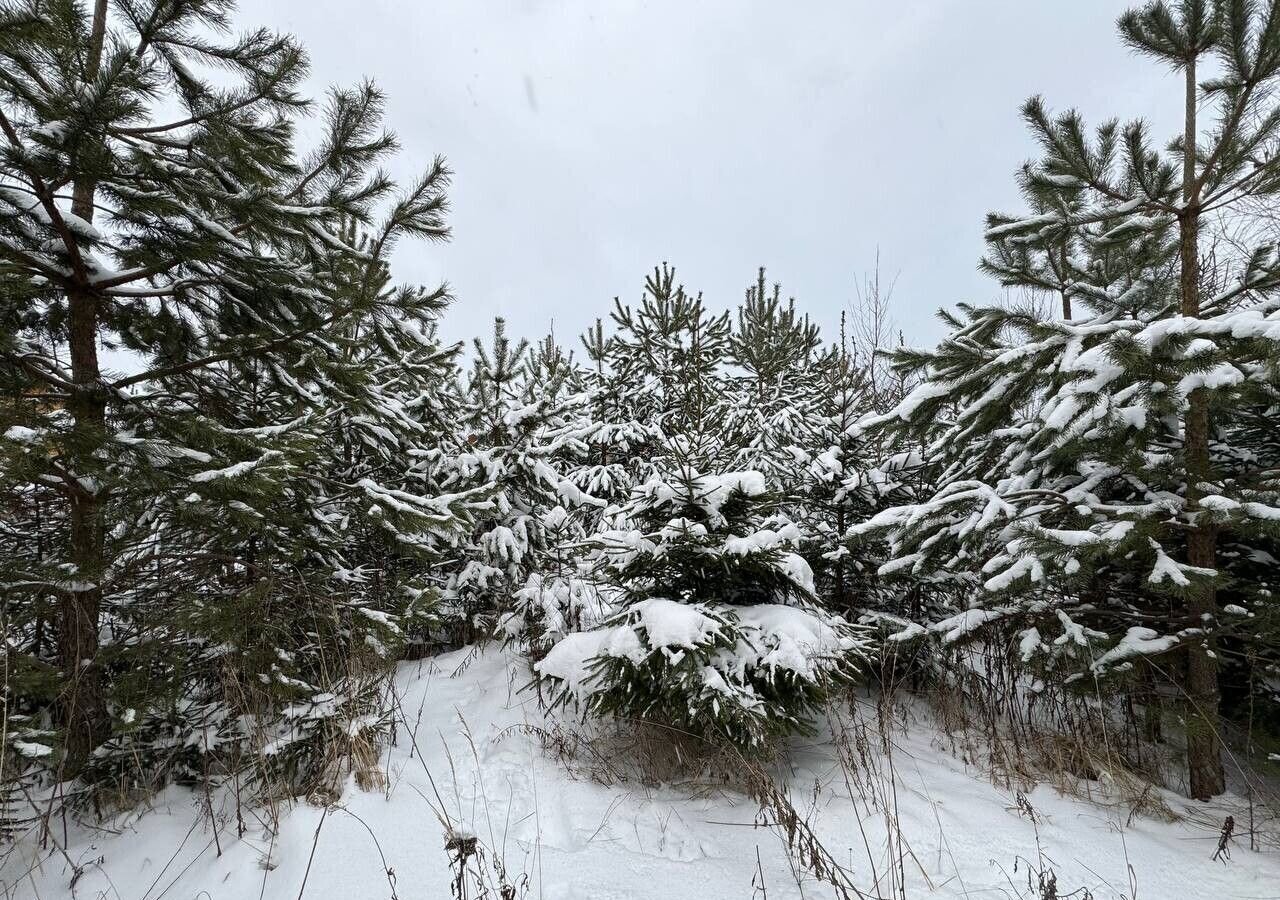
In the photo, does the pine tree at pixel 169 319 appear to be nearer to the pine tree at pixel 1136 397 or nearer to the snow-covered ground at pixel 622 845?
the snow-covered ground at pixel 622 845

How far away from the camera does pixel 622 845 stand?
2666mm

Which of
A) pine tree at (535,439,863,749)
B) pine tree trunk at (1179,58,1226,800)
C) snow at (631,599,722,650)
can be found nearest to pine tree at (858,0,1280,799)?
pine tree trunk at (1179,58,1226,800)

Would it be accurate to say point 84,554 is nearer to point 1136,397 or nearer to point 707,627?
point 707,627

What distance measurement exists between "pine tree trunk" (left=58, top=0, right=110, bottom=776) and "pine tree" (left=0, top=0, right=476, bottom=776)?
1 centimetres

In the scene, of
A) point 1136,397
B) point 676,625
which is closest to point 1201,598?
point 1136,397

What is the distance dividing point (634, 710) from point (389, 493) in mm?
2156

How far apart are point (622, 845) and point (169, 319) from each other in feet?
14.1

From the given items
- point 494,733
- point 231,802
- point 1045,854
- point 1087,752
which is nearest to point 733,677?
point 1045,854

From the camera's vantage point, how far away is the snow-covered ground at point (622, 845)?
2.32 metres

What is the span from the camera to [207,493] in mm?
2957

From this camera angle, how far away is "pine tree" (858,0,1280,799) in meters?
2.57

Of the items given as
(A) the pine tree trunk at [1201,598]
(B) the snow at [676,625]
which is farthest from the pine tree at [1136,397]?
(B) the snow at [676,625]

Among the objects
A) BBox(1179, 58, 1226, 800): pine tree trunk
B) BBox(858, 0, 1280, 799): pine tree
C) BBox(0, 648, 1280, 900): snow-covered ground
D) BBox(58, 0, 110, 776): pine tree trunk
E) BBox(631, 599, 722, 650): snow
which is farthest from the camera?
BBox(58, 0, 110, 776): pine tree trunk

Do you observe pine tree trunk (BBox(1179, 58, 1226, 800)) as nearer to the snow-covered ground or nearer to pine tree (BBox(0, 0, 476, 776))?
the snow-covered ground
